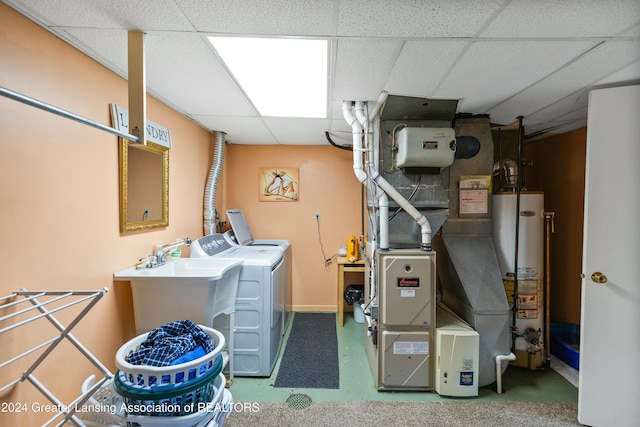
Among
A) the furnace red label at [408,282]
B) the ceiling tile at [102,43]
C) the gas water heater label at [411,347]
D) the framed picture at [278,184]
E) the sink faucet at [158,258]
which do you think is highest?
the ceiling tile at [102,43]

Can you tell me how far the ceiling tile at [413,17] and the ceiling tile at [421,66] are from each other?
3.0 inches

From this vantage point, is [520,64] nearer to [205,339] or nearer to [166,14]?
[166,14]

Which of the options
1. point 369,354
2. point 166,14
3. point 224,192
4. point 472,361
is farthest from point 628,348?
point 224,192

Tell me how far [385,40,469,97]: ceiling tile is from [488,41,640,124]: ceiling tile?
2.22 ft

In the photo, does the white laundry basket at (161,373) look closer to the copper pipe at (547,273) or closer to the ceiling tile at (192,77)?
the ceiling tile at (192,77)

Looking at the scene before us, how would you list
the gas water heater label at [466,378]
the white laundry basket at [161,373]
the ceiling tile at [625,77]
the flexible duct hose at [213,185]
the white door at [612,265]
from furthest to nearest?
the flexible duct hose at [213,185], the gas water heater label at [466,378], the white door at [612,265], the ceiling tile at [625,77], the white laundry basket at [161,373]

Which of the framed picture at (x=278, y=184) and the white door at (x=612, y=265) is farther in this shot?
the framed picture at (x=278, y=184)

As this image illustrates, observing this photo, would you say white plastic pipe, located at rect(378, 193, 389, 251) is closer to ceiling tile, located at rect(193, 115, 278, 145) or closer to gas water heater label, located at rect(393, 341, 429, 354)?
gas water heater label, located at rect(393, 341, 429, 354)

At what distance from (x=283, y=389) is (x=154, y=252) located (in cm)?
146

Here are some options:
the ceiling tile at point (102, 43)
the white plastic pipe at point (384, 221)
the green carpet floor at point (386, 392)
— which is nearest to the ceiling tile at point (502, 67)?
the white plastic pipe at point (384, 221)

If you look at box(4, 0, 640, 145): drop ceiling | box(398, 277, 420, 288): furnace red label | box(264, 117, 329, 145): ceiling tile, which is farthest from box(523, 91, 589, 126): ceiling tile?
box(264, 117, 329, 145): ceiling tile

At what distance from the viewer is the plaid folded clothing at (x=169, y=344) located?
101 cm

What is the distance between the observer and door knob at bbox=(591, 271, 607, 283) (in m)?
1.54

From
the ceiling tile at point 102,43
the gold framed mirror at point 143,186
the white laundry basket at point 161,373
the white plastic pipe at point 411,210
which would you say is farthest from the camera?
the white plastic pipe at point 411,210
